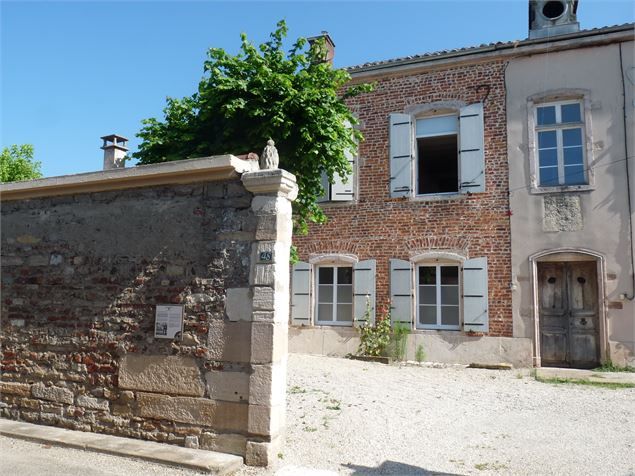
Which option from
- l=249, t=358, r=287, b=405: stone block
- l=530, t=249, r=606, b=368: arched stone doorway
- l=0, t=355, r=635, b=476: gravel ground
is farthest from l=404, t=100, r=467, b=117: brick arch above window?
l=249, t=358, r=287, b=405: stone block

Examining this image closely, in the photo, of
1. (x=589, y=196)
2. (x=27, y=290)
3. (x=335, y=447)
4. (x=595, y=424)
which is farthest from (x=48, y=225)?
(x=589, y=196)

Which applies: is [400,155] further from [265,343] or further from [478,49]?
[265,343]

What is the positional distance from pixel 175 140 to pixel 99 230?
9.77 feet

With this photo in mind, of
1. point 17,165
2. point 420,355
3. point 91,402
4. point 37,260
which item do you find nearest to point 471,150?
point 420,355

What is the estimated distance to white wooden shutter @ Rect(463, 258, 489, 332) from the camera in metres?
9.66

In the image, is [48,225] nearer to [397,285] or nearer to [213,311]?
Answer: [213,311]

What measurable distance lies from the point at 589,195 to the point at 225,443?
797cm

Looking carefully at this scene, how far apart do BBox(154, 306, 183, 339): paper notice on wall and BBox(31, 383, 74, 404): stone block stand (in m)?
1.21

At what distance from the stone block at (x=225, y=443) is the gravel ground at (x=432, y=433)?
0.19m

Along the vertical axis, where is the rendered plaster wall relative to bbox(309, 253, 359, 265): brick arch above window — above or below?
above

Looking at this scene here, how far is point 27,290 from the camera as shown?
5.48 metres

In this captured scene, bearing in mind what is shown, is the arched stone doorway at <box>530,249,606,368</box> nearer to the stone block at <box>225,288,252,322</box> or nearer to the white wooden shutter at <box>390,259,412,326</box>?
the white wooden shutter at <box>390,259,412,326</box>

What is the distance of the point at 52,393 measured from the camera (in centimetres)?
514

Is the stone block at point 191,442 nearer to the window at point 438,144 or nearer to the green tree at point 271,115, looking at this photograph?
the green tree at point 271,115
